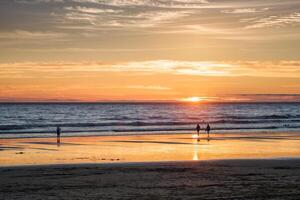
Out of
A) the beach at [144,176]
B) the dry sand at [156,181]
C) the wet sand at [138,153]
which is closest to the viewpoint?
the dry sand at [156,181]

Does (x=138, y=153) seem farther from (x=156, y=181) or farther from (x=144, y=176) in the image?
(x=156, y=181)

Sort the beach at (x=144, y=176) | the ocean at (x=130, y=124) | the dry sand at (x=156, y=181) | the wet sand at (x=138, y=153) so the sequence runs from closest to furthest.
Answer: the dry sand at (x=156, y=181)
the beach at (x=144, y=176)
the wet sand at (x=138, y=153)
the ocean at (x=130, y=124)

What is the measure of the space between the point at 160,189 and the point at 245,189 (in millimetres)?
2889

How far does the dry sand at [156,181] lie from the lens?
16.9 metres

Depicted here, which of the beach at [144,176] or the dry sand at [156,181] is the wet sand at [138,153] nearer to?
the beach at [144,176]

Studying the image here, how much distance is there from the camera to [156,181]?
2000 centimetres

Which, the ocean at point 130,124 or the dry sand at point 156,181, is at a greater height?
the dry sand at point 156,181

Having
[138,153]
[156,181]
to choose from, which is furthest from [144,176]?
[138,153]

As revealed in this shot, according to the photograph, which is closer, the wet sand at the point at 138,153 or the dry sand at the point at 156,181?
the dry sand at the point at 156,181

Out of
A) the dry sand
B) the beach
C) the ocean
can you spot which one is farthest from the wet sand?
the ocean

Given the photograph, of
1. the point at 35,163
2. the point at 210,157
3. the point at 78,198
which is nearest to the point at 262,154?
the point at 210,157

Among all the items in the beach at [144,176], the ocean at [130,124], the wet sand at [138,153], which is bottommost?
the ocean at [130,124]

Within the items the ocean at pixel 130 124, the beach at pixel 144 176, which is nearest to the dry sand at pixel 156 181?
the beach at pixel 144 176

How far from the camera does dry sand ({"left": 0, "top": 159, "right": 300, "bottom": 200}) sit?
55.4ft
